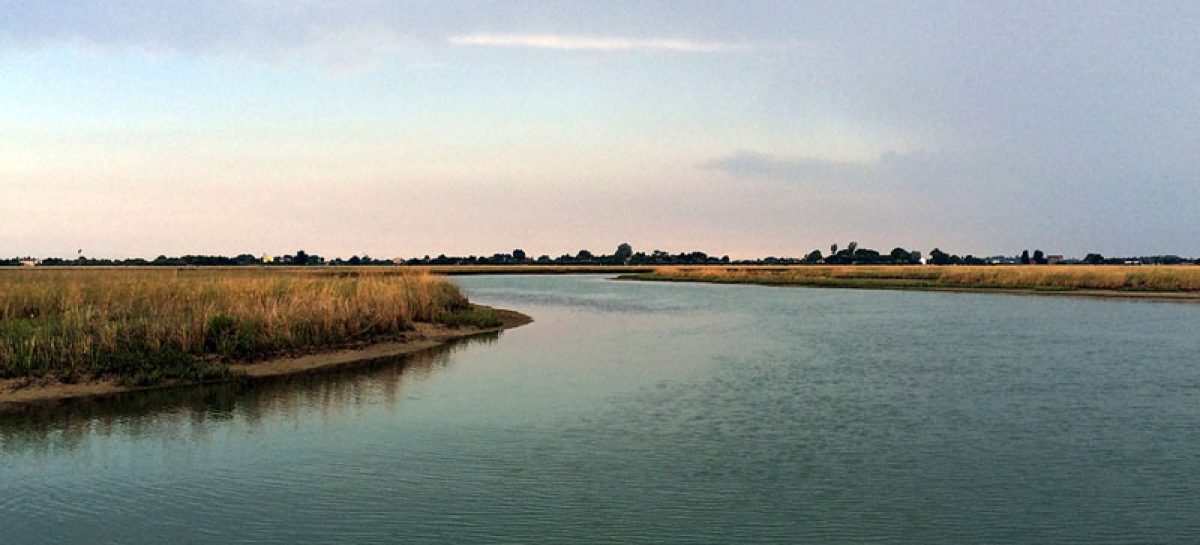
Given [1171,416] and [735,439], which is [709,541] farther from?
[1171,416]

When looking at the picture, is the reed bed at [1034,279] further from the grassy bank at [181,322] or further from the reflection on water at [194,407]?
the reflection on water at [194,407]

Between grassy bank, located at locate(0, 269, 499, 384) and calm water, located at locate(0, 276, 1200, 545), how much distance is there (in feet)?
8.67

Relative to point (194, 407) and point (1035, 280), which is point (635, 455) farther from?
point (1035, 280)

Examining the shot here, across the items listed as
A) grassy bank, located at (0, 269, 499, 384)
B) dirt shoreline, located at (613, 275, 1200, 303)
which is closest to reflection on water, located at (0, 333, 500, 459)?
grassy bank, located at (0, 269, 499, 384)

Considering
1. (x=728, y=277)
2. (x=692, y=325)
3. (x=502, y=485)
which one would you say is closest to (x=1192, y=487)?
(x=502, y=485)

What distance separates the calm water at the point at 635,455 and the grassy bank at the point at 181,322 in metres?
2.64

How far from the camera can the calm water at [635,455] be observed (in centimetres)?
930

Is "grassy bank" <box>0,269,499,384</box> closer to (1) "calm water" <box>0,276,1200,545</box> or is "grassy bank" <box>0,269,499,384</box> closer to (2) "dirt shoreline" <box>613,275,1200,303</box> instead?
(1) "calm water" <box>0,276,1200,545</box>

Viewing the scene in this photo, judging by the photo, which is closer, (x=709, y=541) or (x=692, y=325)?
(x=709, y=541)

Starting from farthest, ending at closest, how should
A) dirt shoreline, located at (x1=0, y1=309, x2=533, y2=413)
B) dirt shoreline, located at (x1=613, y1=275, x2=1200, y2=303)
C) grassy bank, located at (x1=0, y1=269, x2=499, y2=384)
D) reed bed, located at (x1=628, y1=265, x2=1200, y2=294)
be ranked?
reed bed, located at (x1=628, y1=265, x2=1200, y2=294) → dirt shoreline, located at (x1=613, y1=275, x2=1200, y2=303) → grassy bank, located at (x1=0, y1=269, x2=499, y2=384) → dirt shoreline, located at (x1=0, y1=309, x2=533, y2=413)

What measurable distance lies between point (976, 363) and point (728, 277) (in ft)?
290

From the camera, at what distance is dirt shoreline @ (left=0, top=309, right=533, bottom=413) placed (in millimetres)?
17109

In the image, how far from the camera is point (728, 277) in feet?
366

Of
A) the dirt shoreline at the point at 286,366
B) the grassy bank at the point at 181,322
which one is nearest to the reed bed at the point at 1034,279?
the dirt shoreline at the point at 286,366
